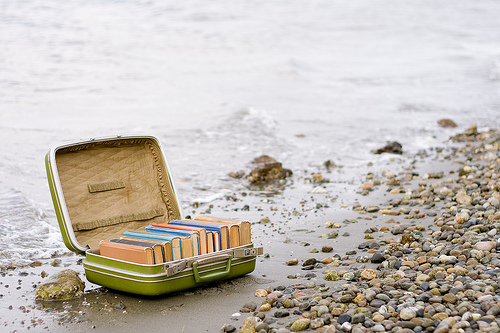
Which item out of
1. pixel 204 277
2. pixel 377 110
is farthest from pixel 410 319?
pixel 377 110

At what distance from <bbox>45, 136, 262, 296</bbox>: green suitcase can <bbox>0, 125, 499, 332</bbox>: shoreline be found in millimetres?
158

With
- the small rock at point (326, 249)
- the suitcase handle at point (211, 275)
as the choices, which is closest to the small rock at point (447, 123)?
the small rock at point (326, 249)

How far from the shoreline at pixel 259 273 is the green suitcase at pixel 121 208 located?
0.52 ft

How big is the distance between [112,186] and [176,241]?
141 centimetres

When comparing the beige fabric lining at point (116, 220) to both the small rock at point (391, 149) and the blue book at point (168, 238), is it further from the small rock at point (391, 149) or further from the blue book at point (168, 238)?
the small rock at point (391, 149)

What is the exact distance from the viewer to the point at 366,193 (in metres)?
7.40

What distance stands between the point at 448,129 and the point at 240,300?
11.2 m

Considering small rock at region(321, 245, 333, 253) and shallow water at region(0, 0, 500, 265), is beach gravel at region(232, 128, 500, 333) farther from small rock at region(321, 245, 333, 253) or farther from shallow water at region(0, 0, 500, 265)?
shallow water at region(0, 0, 500, 265)

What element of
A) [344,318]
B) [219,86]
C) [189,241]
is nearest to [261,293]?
[189,241]

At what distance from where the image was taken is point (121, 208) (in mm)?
5070

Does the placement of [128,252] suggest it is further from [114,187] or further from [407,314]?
[407,314]

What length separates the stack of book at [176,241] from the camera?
153 inches

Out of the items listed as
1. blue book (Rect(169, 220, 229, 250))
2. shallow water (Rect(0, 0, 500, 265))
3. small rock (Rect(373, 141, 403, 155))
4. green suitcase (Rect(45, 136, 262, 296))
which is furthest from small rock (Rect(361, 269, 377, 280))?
small rock (Rect(373, 141, 403, 155))

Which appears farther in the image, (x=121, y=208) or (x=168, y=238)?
(x=121, y=208)
